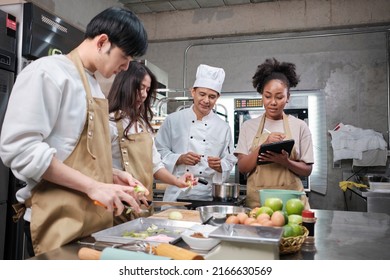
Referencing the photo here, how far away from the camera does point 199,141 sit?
2.79m

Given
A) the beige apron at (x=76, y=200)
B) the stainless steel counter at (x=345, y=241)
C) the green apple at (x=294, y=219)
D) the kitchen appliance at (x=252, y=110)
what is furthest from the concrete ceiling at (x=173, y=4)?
the green apple at (x=294, y=219)

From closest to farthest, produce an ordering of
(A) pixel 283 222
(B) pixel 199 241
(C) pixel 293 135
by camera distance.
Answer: (B) pixel 199 241 < (A) pixel 283 222 < (C) pixel 293 135

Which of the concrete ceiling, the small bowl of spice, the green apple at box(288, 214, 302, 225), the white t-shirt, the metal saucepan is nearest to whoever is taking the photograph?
the small bowl of spice

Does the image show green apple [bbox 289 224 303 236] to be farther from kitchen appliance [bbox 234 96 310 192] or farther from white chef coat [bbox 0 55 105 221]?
kitchen appliance [bbox 234 96 310 192]

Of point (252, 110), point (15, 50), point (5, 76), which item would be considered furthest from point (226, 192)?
point (252, 110)

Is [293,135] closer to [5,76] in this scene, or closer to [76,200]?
[76,200]

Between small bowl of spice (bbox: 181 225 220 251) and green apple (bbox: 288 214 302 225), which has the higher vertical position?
green apple (bbox: 288 214 302 225)

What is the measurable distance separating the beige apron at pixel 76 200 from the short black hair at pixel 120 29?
14 cm

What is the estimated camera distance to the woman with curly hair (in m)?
2.22

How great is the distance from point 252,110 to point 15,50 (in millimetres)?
3007

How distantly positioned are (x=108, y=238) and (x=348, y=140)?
4012 millimetres

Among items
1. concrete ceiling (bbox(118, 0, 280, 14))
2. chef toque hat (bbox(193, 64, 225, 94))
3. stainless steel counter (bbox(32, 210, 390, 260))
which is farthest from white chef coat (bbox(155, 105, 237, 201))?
concrete ceiling (bbox(118, 0, 280, 14))

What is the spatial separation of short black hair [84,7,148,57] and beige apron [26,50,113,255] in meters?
0.14
